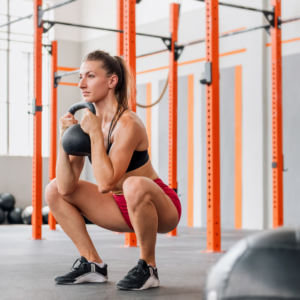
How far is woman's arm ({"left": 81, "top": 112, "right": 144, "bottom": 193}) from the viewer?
1.95 metres

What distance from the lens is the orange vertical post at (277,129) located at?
4.60m

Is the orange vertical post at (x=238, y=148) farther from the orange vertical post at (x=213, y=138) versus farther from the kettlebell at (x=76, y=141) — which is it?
Answer: the kettlebell at (x=76, y=141)

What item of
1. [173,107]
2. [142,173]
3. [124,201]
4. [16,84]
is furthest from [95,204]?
[16,84]

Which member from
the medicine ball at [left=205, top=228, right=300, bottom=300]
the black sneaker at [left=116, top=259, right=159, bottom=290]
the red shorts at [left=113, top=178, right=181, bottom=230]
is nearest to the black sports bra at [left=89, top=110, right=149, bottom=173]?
the red shorts at [left=113, top=178, right=181, bottom=230]

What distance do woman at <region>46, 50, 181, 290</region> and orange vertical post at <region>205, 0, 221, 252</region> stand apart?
152 cm

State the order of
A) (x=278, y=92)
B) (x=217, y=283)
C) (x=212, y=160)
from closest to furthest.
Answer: (x=217, y=283) → (x=212, y=160) → (x=278, y=92)

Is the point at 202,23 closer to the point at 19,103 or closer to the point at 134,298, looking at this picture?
the point at 19,103

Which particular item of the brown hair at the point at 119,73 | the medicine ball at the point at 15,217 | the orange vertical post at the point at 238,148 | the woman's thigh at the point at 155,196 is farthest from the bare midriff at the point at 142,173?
the medicine ball at the point at 15,217

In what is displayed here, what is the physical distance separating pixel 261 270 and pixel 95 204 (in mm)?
1472

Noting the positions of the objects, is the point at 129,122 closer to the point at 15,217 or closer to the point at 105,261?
the point at 105,261

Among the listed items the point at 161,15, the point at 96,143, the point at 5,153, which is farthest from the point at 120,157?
the point at 5,153

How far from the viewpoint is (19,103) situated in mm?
9586

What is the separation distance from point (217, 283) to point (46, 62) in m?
9.59

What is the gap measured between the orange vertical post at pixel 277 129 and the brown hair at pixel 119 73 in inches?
104
